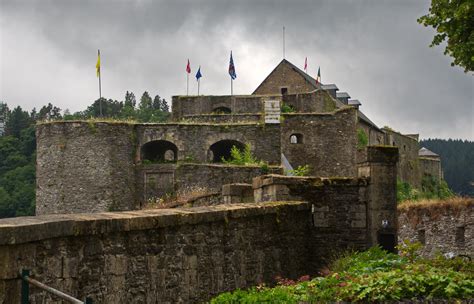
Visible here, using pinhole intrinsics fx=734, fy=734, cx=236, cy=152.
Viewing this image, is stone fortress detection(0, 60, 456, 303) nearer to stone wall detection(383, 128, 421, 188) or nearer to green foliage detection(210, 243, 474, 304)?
green foliage detection(210, 243, 474, 304)

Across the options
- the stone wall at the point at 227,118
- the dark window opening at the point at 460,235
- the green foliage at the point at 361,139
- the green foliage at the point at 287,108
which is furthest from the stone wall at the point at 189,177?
the green foliage at the point at 361,139

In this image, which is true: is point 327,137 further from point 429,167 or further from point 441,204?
point 429,167

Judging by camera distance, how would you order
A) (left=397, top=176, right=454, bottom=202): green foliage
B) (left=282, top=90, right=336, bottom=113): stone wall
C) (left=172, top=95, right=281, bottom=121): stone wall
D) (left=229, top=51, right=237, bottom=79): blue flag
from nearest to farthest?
(left=172, top=95, right=281, bottom=121): stone wall → (left=229, top=51, right=237, bottom=79): blue flag → (left=282, top=90, right=336, bottom=113): stone wall → (left=397, top=176, right=454, bottom=202): green foliage

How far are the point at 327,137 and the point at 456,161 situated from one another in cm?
7601

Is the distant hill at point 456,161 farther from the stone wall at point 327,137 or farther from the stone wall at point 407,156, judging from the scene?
the stone wall at point 327,137

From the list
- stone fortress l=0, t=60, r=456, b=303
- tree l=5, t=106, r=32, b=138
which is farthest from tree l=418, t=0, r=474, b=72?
tree l=5, t=106, r=32, b=138

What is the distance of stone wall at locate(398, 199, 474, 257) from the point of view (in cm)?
2630

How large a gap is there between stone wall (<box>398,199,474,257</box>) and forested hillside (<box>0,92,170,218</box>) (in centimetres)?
1556

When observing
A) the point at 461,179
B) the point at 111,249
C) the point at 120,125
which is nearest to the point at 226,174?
the point at 120,125

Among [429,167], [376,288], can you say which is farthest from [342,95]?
[376,288]

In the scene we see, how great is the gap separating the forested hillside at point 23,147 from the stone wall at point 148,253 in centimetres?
2641

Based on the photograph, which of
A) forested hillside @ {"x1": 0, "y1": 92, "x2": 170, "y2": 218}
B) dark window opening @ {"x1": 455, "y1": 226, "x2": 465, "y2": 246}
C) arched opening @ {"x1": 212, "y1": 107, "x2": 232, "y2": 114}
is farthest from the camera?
forested hillside @ {"x1": 0, "y1": 92, "x2": 170, "y2": 218}

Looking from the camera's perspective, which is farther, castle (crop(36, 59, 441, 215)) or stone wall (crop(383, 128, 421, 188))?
stone wall (crop(383, 128, 421, 188))

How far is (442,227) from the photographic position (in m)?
27.1
